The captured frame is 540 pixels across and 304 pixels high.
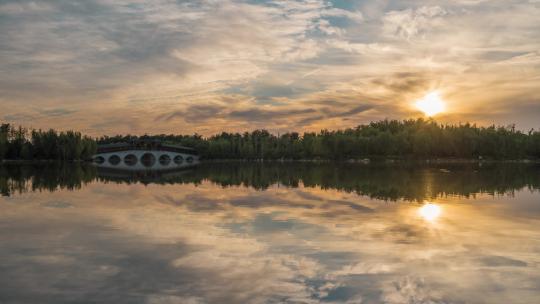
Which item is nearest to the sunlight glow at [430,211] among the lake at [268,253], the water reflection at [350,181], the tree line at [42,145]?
the lake at [268,253]

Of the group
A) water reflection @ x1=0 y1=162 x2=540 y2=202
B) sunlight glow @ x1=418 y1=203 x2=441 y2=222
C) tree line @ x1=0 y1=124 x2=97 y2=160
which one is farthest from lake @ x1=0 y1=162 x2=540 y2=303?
tree line @ x1=0 y1=124 x2=97 y2=160

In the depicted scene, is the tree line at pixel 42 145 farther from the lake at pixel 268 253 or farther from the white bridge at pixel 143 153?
the lake at pixel 268 253

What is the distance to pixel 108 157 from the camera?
17062 centimetres

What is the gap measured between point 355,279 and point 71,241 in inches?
453

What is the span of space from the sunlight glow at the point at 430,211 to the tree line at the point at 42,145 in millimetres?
132157

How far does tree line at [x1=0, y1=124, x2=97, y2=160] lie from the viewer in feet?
468

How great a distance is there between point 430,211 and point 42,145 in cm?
13754

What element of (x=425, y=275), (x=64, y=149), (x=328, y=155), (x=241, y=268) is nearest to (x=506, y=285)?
(x=425, y=275)

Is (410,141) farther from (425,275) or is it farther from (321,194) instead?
(425,275)

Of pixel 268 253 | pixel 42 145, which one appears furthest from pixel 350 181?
pixel 42 145

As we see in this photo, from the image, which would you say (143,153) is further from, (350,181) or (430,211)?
(430,211)

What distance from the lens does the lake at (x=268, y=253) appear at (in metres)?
13.1

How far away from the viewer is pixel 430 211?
2986 centimetres

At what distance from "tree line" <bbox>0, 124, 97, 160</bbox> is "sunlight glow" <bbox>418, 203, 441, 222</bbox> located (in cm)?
13216
